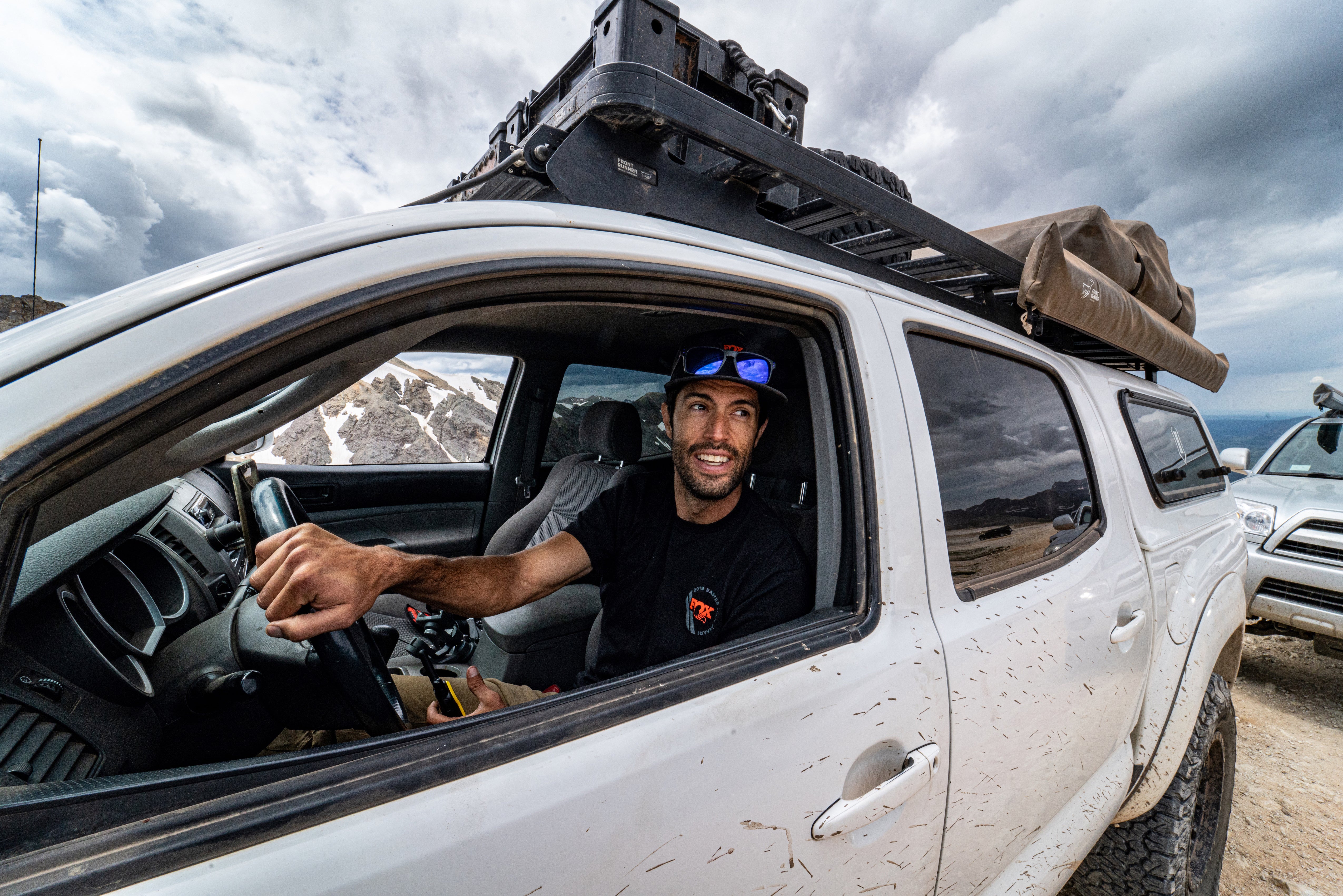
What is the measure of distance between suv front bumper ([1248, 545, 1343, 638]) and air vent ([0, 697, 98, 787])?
6.08 m

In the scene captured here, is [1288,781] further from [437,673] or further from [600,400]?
[437,673]

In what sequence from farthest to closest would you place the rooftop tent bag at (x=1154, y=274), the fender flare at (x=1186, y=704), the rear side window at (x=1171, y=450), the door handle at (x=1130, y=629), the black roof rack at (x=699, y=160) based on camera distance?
the rooftop tent bag at (x=1154, y=274)
the rear side window at (x=1171, y=450)
the fender flare at (x=1186, y=704)
the door handle at (x=1130, y=629)
the black roof rack at (x=699, y=160)

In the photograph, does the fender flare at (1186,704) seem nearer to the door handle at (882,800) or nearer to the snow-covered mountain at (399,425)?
the door handle at (882,800)

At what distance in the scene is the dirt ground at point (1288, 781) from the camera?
2.51m

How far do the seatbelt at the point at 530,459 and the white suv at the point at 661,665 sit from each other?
185cm

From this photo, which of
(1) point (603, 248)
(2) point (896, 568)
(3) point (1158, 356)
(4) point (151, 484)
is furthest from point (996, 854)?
(3) point (1158, 356)

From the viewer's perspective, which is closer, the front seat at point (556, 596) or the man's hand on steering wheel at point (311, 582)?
the man's hand on steering wheel at point (311, 582)

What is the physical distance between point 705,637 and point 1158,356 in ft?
6.88

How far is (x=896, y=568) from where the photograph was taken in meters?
1.08

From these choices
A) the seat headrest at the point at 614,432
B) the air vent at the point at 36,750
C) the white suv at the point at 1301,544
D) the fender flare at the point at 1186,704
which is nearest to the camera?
the air vent at the point at 36,750

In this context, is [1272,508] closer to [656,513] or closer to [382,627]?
[656,513]

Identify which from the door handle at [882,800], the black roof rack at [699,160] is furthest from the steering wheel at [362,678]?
the black roof rack at [699,160]

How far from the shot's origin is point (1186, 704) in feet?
6.16

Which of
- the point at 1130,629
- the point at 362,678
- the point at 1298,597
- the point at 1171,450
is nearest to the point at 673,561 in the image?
the point at 362,678
